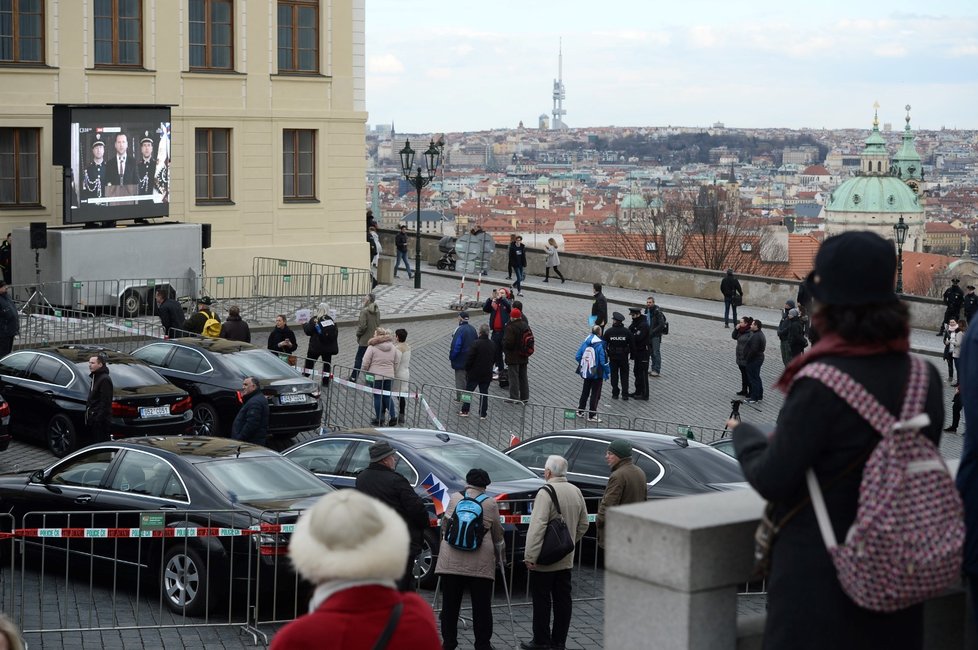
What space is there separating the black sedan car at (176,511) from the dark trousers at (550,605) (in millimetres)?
1919

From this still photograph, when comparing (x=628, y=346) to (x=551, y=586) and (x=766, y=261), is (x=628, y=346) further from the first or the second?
(x=766, y=261)

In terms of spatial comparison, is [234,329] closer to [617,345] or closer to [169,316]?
[169,316]

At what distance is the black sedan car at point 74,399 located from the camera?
1842 cm

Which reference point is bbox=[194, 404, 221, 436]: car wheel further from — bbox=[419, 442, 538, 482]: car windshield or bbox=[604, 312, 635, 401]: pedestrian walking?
bbox=[604, 312, 635, 401]: pedestrian walking

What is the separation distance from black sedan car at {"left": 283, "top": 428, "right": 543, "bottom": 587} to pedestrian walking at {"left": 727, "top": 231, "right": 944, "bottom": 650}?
9016mm

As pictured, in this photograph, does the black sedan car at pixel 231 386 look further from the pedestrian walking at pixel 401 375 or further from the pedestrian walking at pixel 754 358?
the pedestrian walking at pixel 754 358

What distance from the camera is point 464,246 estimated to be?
36.2m

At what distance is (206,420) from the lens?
19.9 meters

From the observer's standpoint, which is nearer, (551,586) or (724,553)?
(724,553)

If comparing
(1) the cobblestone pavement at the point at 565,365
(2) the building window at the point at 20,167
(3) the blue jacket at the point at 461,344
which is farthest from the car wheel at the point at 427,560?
(2) the building window at the point at 20,167

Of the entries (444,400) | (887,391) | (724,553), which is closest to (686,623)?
(724,553)

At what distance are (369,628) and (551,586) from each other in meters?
7.34

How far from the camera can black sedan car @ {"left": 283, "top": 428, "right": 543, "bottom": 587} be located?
12.9m

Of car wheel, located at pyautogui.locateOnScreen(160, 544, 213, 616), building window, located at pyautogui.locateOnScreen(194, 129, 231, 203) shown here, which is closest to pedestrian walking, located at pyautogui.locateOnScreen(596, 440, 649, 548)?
car wheel, located at pyautogui.locateOnScreen(160, 544, 213, 616)
